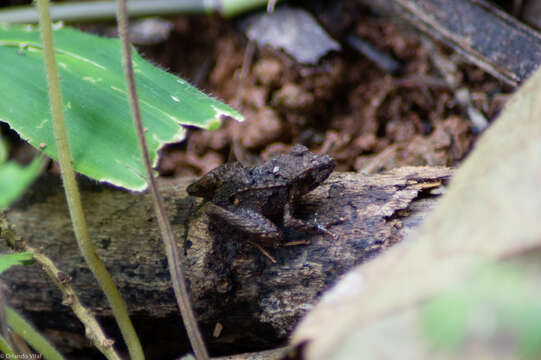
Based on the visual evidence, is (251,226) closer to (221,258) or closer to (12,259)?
(221,258)

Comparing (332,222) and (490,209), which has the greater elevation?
(490,209)

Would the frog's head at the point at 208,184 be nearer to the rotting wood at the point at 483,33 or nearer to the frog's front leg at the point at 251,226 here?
the frog's front leg at the point at 251,226

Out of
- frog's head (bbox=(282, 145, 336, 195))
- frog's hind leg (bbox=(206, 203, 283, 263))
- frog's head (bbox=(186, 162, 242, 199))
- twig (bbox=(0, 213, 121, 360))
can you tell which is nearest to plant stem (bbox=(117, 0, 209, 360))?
twig (bbox=(0, 213, 121, 360))

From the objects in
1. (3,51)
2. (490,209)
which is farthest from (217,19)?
(490,209)

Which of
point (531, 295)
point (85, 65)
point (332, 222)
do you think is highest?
point (85, 65)

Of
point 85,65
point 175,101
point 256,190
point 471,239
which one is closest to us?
point 471,239

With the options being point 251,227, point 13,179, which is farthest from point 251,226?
point 13,179

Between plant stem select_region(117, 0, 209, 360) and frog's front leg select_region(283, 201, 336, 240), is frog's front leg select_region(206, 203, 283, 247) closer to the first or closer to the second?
frog's front leg select_region(283, 201, 336, 240)

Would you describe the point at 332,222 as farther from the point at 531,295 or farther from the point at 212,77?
the point at 212,77
